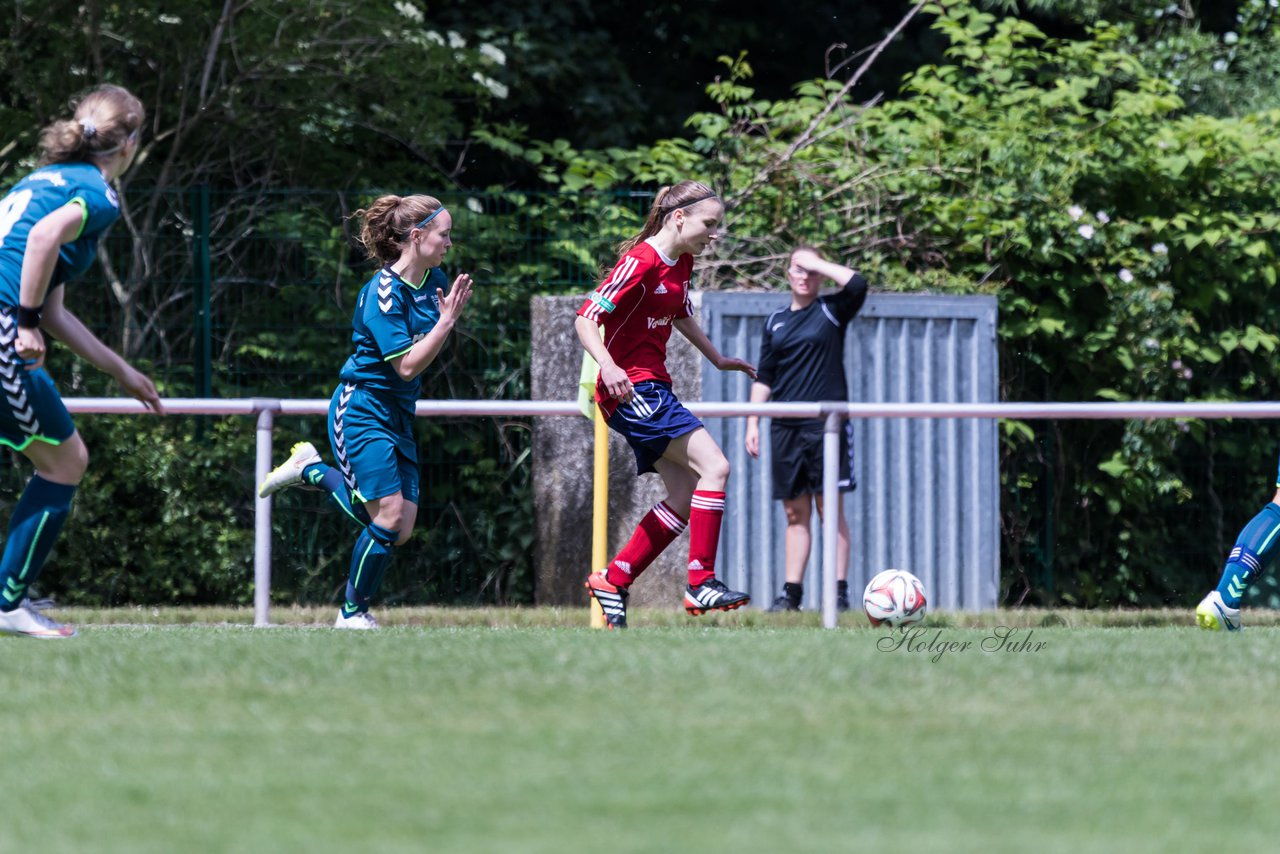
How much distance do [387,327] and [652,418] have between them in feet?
3.55

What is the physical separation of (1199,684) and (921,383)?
476 centimetres

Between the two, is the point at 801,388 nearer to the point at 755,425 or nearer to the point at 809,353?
the point at 809,353

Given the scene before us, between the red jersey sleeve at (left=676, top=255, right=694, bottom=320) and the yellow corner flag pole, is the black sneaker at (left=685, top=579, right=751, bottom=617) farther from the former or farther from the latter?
the red jersey sleeve at (left=676, top=255, right=694, bottom=320)

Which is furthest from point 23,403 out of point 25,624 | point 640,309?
point 640,309

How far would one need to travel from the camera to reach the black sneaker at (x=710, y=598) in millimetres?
6616

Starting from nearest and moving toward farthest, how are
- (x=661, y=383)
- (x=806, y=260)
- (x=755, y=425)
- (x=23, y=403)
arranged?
(x=23, y=403) → (x=661, y=383) → (x=806, y=260) → (x=755, y=425)

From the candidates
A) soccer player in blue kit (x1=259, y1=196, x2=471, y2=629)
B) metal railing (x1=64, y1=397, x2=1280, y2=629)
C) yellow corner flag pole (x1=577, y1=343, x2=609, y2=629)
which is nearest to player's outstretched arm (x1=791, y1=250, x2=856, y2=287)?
metal railing (x1=64, y1=397, x2=1280, y2=629)

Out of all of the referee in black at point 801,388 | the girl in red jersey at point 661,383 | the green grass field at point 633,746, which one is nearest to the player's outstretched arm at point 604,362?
the girl in red jersey at point 661,383

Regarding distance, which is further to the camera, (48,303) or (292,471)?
(292,471)

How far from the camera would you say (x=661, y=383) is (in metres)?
6.81

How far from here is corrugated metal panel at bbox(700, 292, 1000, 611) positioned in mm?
9164

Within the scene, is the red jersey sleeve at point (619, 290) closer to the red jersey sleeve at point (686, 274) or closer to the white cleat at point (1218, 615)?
the red jersey sleeve at point (686, 274)

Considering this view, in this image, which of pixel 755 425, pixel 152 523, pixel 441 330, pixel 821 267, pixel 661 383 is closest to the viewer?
pixel 441 330

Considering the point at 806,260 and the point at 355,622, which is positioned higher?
the point at 806,260
